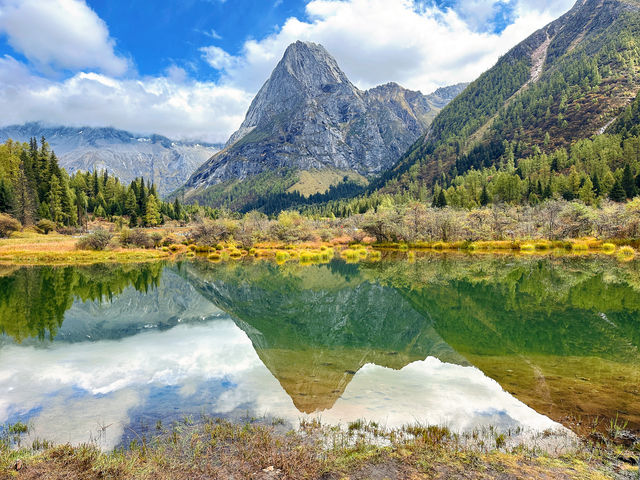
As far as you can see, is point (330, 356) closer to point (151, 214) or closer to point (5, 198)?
point (5, 198)

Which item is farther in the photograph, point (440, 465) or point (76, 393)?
point (76, 393)

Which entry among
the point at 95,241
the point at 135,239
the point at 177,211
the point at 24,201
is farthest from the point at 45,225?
the point at 177,211

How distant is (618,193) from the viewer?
8381 centimetres

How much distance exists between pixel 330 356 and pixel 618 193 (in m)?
104

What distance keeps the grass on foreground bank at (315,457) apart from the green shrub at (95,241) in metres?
67.7

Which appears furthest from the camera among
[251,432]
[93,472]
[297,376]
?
[297,376]

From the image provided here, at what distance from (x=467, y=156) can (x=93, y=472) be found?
213m

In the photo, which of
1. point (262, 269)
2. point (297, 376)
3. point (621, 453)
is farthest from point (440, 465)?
point (262, 269)

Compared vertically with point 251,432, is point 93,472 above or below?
above

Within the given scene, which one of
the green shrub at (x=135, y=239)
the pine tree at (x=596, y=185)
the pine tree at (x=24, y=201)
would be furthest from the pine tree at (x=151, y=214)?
the pine tree at (x=596, y=185)

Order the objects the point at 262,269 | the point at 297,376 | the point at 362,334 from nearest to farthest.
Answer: the point at 297,376 → the point at 362,334 → the point at 262,269

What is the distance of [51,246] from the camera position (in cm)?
6238

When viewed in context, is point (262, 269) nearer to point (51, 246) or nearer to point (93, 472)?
point (93, 472)

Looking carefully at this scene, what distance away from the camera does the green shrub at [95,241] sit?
62.9 meters
